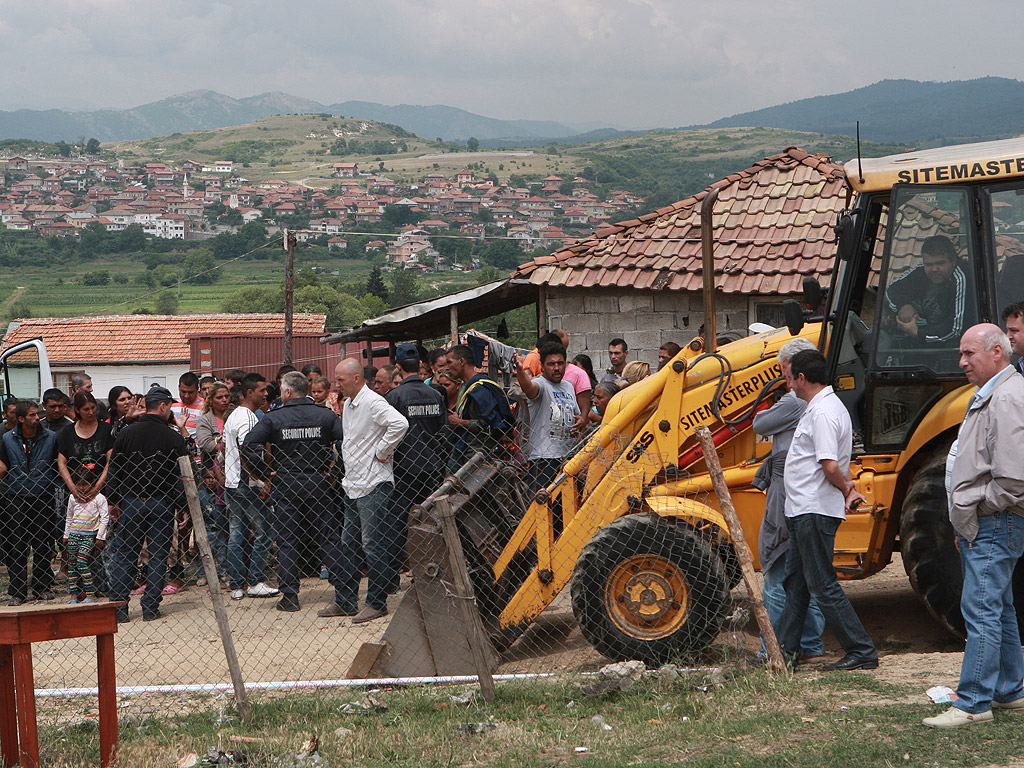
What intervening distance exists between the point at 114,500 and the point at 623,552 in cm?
476

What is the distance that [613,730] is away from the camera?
522 cm

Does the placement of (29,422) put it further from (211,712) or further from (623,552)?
(623,552)

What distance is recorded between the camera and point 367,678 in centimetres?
662

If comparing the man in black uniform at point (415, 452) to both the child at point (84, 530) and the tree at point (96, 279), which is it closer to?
the child at point (84, 530)

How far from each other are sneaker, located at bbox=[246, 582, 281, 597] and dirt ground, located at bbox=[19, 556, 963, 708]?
0.29 m

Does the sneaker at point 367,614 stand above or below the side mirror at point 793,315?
below

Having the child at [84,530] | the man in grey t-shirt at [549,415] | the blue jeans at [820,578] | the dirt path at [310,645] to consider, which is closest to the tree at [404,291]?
the child at [84,530]

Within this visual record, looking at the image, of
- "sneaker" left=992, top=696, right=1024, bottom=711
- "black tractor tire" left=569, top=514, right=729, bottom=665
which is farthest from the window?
"sneaker" left=992, top=696, right=1024, bottom=711

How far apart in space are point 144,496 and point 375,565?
2.20 m

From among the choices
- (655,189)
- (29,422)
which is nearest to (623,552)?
(29,422)

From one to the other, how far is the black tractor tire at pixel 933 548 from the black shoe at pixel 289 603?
4.99 meters

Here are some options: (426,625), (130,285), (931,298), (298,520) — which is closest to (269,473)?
(298,520)

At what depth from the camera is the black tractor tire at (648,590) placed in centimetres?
651

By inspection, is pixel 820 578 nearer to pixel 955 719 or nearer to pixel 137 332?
pixel 955 719
